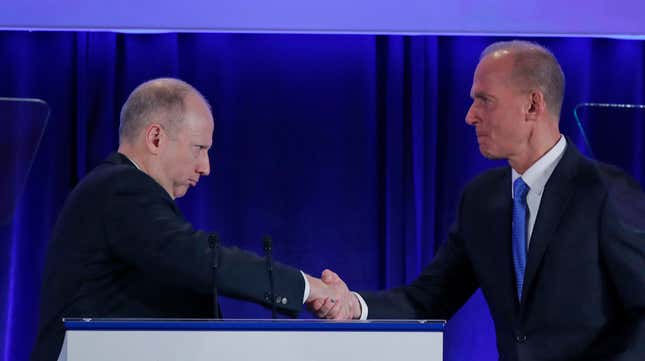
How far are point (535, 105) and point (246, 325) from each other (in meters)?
1.37

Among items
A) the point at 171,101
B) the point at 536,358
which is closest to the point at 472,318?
the point at 536,358

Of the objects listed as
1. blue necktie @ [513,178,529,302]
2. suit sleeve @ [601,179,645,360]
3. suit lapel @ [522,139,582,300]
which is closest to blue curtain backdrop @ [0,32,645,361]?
blue necktie @ [513,178,529,302]

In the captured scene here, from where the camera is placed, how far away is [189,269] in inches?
114

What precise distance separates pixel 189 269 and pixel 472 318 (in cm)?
263

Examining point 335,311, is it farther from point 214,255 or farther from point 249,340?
point 249,340

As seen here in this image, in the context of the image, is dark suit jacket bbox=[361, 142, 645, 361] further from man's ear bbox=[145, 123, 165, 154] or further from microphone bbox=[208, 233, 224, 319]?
man's ear bbox=[145, 123, 165, 154]

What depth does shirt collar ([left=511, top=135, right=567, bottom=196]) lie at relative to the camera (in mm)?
3268

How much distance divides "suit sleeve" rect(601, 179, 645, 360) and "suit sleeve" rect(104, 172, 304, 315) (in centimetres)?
86

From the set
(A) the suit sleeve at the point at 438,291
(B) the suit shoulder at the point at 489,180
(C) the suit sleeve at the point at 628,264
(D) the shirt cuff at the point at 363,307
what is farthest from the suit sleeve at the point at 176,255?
(C) the suit sleeve at the point at 628,264

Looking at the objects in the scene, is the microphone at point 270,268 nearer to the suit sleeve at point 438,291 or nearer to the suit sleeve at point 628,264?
the suit sleeve at point 438,291

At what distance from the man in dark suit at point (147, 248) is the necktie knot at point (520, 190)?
0.63 m

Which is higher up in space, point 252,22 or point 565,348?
point 252,22

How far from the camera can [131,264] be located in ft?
9.90

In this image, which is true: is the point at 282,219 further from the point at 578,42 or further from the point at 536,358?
the point at 536,358
